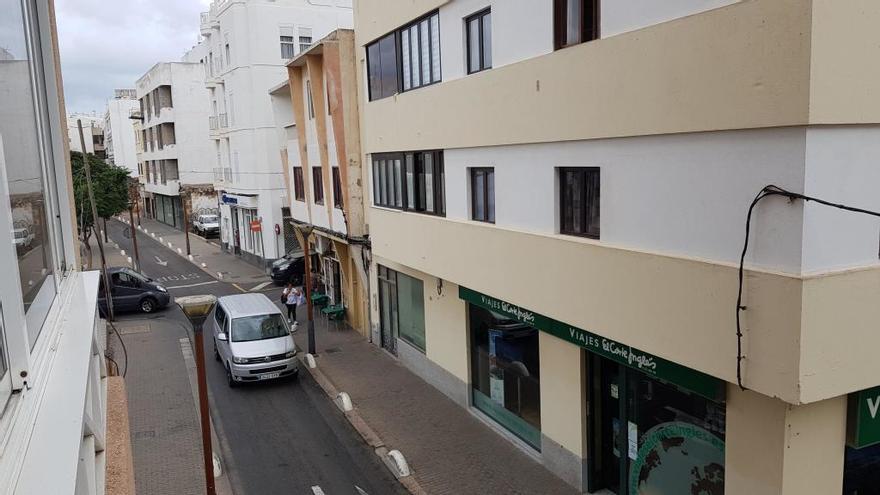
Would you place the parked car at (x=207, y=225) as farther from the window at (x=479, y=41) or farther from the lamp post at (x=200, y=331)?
the lamp post at (x=200, y=331)

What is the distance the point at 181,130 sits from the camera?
5088 centimetres

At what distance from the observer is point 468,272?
12.7 metres

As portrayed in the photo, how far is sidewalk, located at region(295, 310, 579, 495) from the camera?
1141 cm

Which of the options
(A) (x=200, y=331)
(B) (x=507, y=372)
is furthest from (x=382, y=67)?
(A) (x=200, y=331)

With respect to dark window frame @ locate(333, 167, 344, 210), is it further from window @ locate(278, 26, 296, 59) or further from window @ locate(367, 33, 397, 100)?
window @ locate(278, 26, 296, 59)

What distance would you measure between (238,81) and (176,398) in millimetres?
21772

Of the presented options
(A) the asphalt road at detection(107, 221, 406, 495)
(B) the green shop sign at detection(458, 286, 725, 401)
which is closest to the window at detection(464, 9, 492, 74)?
(B) the green shop sign at detection(458, 286, 725, 401)

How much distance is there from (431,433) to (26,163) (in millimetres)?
11914

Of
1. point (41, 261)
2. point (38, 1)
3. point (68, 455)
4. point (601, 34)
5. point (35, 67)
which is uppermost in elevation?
point (601, 34)

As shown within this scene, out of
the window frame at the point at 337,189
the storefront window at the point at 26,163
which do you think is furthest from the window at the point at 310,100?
the storefront window at the point at 26,163

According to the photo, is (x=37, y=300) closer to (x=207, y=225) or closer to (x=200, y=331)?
(x=200, y=331)

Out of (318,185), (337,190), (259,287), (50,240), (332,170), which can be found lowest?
(259,287)

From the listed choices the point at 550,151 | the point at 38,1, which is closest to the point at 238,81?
the point at 550,151

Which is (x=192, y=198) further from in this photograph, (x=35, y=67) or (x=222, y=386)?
(x=35, y=67)
